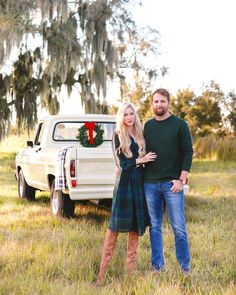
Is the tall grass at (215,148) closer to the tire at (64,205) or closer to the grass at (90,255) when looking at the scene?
the grass at (90,255)

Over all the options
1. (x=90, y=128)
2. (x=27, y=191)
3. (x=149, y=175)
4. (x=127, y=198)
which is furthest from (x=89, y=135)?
(x=127, y=198)

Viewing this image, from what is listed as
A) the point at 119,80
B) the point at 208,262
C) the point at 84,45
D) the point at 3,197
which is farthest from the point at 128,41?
the point at 208,262

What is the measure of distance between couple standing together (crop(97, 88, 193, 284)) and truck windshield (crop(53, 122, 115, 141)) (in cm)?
479

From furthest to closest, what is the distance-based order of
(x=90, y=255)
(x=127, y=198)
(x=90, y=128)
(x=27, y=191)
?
(x=27, y=191) → (x=90, y=128) → (x=90, y=255) → (x=127, y=198)

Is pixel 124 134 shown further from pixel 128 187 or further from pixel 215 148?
pixel 215 148

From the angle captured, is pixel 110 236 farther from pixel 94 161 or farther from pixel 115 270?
pixel 94 161

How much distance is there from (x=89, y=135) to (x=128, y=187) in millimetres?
4479

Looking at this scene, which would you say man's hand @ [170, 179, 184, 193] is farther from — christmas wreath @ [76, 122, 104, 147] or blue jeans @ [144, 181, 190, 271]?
christmas wreath @ [76, 122, 104, 147]

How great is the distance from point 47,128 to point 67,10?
474 inches

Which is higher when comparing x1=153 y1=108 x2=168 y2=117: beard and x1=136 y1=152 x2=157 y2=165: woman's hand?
x1=153 y1=108 x2=168 y2=117: beard

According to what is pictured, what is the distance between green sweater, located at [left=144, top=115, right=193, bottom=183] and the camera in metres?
5.01

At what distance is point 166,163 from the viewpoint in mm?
5043

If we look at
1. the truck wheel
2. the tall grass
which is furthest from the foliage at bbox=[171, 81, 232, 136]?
the truck wheel

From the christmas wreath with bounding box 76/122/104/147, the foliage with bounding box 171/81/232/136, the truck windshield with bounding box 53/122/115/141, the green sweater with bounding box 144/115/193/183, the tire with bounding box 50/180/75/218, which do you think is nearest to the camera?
the green sweater with bounding box 144/115/193/183
